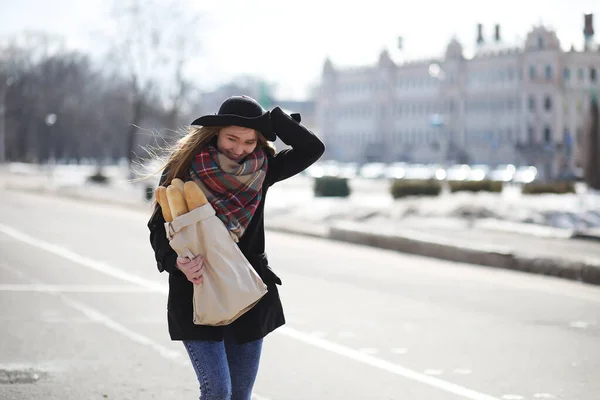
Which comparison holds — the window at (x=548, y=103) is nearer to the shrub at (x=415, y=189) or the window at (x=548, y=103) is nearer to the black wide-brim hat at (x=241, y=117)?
the shrub at (x=415, y=189)

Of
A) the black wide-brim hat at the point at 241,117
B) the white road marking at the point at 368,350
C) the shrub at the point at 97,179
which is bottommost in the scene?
the shrub at the point at 97,179

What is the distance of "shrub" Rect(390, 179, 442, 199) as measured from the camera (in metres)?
41.7

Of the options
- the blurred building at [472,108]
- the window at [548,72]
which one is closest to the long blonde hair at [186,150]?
the blurred building at [472,108]

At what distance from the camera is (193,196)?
4.48m

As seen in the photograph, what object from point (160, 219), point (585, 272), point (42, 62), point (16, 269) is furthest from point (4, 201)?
point (42, 62)

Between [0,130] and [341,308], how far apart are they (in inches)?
4152

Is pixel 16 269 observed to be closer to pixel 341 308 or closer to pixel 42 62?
pixel 341 308

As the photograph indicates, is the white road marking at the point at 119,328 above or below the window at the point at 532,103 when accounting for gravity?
below

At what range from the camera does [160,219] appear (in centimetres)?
470

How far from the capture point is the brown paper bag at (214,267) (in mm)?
4410

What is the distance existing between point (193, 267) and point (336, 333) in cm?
613

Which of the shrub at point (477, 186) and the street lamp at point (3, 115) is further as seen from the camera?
the street lamp at point (3, 115)

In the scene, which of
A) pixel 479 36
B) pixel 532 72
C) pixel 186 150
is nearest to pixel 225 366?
pixel 186 150

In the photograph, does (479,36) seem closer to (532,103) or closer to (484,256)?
(532,103)
